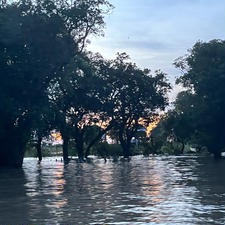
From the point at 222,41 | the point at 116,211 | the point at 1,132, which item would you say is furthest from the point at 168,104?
the point at 116,211

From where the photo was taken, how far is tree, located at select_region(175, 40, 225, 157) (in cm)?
7006

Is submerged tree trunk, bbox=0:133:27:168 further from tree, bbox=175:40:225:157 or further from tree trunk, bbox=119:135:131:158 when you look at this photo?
tree trunk, bbox=119:135:131:158

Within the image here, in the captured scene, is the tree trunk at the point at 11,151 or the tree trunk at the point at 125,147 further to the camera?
the tree trunk at the point at 125,147

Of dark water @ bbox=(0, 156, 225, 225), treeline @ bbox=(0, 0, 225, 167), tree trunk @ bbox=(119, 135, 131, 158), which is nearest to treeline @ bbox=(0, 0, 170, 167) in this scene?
treeline @ bbox=(0, 0, 225, 167)

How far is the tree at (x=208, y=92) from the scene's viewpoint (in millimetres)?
70062

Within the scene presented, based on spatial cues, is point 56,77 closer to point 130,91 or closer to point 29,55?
point 29,55

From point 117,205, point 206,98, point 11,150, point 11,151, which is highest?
point 206,98

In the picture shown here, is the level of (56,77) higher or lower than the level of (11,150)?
higher

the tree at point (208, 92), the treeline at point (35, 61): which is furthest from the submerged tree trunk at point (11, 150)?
the tree at point (208, 92)

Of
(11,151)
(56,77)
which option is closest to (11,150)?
(11,151)

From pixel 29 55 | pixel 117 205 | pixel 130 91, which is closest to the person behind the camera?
pixel 117 205

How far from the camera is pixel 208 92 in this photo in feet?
235

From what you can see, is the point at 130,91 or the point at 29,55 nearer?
the point at 29,55

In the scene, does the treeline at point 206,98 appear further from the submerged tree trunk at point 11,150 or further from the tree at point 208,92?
the submerged tree trunk at point 11,150
